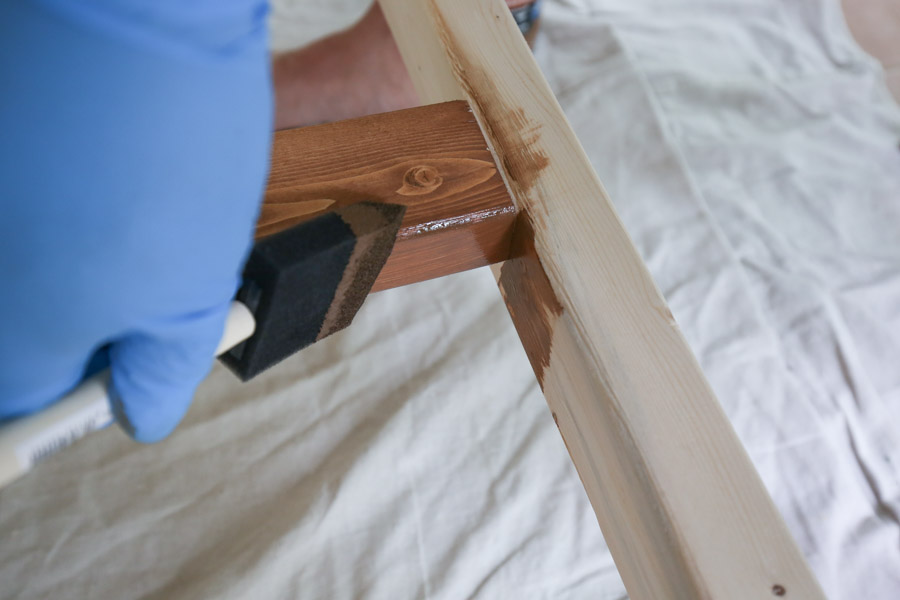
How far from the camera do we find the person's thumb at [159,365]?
1.43 ft

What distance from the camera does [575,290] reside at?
616 millimetres

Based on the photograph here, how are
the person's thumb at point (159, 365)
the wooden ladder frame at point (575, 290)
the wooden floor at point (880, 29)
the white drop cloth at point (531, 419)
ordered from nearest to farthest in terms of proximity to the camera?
the person's thumb at point (159, 365) < the wooden ladder frame at point (575, 290) < the white drop cloth at point (531, 419) < the wooden floor at point (880, 29)

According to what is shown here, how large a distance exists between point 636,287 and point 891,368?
0.83 m

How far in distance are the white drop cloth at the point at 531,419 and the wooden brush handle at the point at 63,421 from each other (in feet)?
1.72

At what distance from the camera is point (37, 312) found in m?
0.38

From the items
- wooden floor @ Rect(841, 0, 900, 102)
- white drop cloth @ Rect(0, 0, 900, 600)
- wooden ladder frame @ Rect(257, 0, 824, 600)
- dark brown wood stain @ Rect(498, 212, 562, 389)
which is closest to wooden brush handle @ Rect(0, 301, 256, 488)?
wooden ladder frame @ Rect(257, 0, 824, 600)

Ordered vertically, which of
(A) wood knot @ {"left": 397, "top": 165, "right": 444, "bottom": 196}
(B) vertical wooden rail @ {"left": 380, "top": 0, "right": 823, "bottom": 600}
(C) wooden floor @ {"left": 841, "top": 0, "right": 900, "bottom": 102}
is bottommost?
(C) wooden floor @ {"left": 841, "top": 0, "right": 900, "bottom": 102}

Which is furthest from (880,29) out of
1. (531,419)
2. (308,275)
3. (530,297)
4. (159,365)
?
(159,365)

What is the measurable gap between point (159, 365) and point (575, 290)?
356 mm

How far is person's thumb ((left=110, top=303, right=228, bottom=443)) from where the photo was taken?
0.43 meters

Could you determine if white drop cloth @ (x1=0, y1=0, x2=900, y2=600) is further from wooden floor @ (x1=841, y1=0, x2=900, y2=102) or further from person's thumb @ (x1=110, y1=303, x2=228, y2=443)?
person's thumb @ (x1=110, y1=303, x2=228, y2=443)

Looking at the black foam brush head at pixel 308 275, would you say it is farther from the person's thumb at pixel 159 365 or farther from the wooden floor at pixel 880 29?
the wooden floor at pixel 880 29

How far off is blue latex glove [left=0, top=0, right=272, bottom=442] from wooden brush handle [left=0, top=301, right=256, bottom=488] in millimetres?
53

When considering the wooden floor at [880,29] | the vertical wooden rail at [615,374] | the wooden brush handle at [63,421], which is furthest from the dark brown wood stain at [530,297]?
the wooden floor at [880,29]
